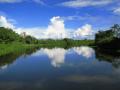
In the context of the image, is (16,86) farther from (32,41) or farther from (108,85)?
(32,41)

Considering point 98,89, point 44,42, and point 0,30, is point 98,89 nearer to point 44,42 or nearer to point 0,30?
point 0,30

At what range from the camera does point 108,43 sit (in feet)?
261

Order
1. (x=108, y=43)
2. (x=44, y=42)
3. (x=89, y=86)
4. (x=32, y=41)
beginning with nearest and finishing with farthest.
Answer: (x=89, y=86) → (x=108, y=43) → (x=32, y=41) → (x=44, y=42)

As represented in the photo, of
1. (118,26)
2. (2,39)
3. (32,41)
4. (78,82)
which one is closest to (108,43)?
(118,26)

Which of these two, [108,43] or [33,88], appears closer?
[33,88]

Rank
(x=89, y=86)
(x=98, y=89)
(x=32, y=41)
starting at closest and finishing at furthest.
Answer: (x=98, y=89), (x=89, y=86), (x=32, y=41)

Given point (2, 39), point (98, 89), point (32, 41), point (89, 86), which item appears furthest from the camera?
point (32, 41)

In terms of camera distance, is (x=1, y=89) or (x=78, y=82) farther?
(x=78, y=82)

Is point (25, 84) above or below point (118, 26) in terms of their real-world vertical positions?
Answer: below

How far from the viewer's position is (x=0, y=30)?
313 feet

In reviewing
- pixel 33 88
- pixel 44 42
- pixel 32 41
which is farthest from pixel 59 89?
pixel 44 42

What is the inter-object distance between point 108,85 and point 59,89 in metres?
3.55

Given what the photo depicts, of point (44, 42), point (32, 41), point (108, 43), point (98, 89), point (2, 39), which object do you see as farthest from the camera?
point (44, 42)

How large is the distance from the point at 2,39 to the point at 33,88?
257 feet
